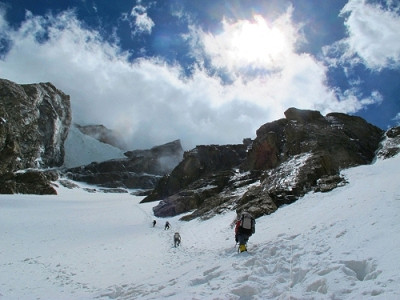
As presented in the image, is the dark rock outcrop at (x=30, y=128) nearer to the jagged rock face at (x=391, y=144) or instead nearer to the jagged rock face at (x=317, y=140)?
the jagged rock face at (x=317, y=140)

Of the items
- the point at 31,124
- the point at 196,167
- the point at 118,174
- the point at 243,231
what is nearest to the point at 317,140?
the point at 243,231

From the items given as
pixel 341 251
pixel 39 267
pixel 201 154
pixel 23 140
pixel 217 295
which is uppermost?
pixel 23 140

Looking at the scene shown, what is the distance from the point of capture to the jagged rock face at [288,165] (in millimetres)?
32500

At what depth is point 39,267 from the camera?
72.9ft

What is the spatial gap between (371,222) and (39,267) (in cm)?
1922

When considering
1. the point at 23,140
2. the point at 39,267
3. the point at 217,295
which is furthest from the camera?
the point at 23,140

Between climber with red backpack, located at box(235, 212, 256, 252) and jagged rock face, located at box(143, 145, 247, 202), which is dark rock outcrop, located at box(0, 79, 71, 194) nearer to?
jagged rock face, located at box(143, 145, 247, 202)

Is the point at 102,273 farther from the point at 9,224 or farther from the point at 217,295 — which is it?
the point at 9,224

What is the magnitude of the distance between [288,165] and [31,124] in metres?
113

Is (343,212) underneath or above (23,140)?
underneath

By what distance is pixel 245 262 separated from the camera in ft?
43.8

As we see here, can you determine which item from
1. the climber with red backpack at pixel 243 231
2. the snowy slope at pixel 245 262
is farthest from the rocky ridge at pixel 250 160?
the climber with red backpack at pixel 243 231

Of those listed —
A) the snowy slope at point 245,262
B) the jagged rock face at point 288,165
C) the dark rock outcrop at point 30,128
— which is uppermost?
the dark rock outcrop at point 30,128

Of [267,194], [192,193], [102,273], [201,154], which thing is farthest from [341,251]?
[201,154]
